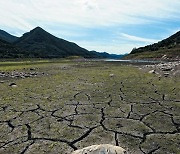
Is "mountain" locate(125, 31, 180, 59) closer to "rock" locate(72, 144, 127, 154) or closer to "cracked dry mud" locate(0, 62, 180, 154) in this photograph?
"cracked dry mud" locate(0, 62, 180, 154)

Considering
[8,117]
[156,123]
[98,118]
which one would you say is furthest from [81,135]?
[8,117]

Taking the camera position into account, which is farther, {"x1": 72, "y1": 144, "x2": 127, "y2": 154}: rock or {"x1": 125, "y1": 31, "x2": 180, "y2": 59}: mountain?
{"x1": 125, "y1": 31, "x2": 180, "y2": 59}: mountain

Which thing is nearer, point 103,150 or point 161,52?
point 103,150

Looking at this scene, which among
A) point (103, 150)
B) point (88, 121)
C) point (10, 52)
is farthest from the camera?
point (10, 52)

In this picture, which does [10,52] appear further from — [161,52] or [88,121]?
[88,121]

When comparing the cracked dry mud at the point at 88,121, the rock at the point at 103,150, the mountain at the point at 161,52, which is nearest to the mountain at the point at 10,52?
the mountain at the point at 161,52

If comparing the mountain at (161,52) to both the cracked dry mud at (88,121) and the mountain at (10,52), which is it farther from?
the cracked dry mud at (88,121)

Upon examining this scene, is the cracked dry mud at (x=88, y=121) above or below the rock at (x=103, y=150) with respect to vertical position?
below

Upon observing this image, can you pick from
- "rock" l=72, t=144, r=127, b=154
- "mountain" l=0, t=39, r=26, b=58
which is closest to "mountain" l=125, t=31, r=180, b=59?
"mountain" l=0, t=39, r=26, b=58

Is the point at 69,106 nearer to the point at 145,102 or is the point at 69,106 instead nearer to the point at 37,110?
the point at 37,110

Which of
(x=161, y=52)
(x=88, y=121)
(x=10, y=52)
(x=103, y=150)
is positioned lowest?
(x=88, y=121)

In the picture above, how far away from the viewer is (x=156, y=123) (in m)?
6.96

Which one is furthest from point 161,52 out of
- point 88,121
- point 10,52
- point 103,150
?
point 103,150

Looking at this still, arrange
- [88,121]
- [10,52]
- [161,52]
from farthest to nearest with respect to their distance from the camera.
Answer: [10,52], [161,52], [88,121]
